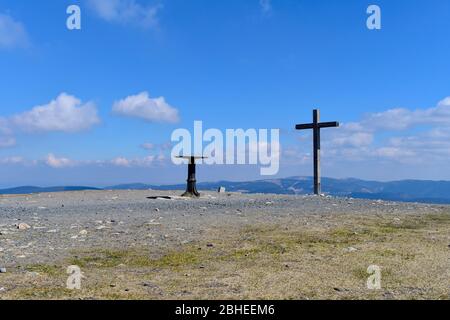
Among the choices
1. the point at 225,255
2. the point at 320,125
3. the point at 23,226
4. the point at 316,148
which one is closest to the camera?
the point at 225,255

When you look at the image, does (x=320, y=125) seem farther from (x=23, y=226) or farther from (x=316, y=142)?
(x=23, y=226)

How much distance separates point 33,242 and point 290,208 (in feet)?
40.1

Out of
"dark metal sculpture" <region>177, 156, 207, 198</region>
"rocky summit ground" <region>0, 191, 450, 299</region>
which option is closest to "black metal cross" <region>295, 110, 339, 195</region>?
"dark metal sculpture" <region>177, 156, 207, 198</region>

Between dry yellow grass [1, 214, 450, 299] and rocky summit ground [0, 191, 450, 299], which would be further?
rocky summit ground [0, 191, 450, 299]

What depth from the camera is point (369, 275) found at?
818 centimetres

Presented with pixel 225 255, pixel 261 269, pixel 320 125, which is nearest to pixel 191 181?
pixel 320 125

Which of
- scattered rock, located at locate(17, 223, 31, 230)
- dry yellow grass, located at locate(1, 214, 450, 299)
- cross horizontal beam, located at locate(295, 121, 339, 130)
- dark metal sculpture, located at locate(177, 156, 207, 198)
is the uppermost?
cross horizontal beam, located at locate(295, 121, 339, 130)

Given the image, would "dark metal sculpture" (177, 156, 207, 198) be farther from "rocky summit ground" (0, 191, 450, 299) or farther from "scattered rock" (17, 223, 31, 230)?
"scattered rock" (17, 223, 31, 230)

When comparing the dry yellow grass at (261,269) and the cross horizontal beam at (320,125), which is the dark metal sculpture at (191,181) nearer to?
the cross horizontal beam at (320,125)

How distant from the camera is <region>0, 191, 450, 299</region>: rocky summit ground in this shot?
23.7ft

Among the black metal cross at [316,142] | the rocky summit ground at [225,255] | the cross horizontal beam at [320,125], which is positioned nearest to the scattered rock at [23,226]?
the rocky summit ground at [225,255]

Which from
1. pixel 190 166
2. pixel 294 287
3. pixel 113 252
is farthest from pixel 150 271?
pixel 190 166

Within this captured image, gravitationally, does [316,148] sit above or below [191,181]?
above

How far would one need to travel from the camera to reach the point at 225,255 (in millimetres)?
10109
